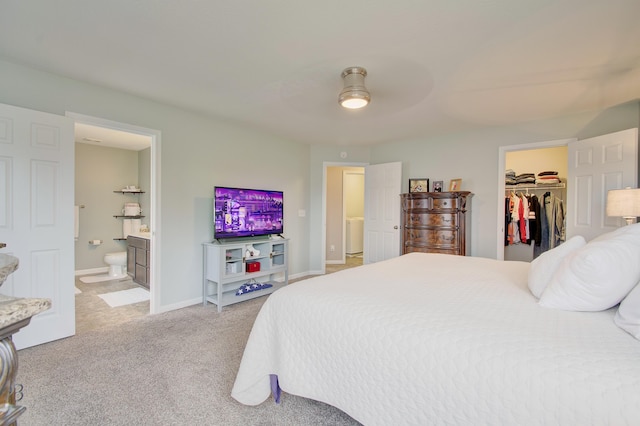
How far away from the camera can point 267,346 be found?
165 cm

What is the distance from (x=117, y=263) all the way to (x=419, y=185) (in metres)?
5.10

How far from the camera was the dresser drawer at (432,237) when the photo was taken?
4030 mm

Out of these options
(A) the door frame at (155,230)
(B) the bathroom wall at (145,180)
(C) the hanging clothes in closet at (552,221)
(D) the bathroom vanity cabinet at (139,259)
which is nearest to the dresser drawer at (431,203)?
(C) the hanging clothes in closet at (552,221)

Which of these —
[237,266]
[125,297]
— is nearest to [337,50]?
[237,266]

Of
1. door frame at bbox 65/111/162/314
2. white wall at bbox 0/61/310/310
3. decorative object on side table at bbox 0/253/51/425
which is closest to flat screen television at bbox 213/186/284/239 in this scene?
white wall at bbox 0/61/310/310

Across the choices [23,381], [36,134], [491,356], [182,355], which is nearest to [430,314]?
[491,356]

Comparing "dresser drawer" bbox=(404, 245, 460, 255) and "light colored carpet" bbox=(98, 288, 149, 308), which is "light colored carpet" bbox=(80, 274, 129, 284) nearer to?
"light colored carpet" bbox=(98, 288, 149, 308)

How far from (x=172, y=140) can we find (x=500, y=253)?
4412 mm

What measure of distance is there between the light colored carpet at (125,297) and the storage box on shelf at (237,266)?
38.0 inches

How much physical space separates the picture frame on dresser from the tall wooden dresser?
0.36 m

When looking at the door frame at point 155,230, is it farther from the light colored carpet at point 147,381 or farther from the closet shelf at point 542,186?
the closet shelf at point 542,186

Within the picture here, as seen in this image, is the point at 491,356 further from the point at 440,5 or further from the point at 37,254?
the point at 37,254

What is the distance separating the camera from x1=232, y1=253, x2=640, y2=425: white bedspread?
2.86ft

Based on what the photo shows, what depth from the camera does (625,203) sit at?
265 cm
